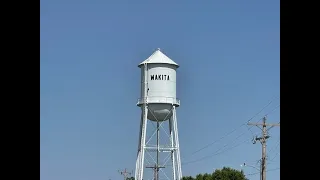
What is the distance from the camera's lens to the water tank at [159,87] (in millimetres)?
64125

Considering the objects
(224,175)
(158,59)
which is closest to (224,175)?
(224,175)

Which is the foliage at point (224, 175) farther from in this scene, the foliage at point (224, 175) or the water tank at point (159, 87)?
the water tank at point (159, 87)

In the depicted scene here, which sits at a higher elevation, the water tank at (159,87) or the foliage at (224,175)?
the water tank at (159,87)

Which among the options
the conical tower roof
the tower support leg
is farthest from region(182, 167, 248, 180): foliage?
the conical tower roof

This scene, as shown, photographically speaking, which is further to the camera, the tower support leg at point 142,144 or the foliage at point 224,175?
the foliage at point 224,175

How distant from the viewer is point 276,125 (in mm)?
44625

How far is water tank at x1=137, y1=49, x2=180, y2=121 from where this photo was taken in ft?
210

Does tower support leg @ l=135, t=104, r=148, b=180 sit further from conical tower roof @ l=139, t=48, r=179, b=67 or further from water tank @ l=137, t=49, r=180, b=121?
conical tower roof @ l=139, t=48, r=179, b=67

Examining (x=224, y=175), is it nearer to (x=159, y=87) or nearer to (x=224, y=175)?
(x=224, y=175)

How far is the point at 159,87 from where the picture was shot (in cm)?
6438

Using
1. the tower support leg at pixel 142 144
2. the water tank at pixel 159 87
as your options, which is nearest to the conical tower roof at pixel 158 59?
the water tank at pixel 159 87
